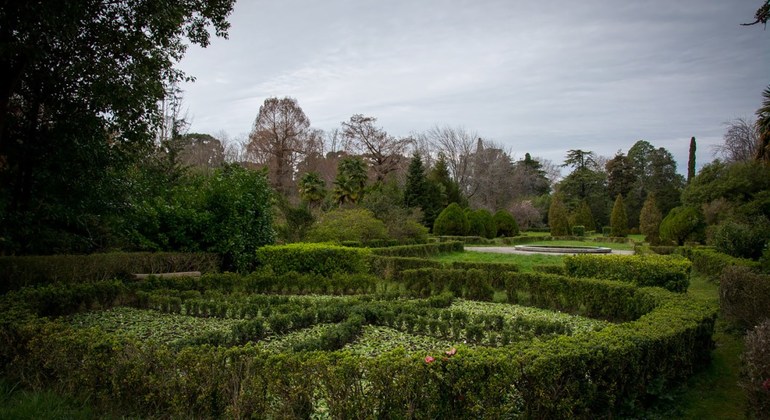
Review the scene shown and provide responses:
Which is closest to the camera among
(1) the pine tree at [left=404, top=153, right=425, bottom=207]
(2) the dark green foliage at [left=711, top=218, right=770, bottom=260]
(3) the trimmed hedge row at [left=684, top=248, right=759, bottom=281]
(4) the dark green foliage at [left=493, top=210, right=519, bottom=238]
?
(3) the trimmed hedge row at [left=684, top=248, right=759, bottom=281]

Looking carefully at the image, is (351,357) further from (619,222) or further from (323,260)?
(619,222)

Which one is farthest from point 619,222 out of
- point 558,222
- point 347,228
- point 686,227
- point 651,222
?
point 347,228

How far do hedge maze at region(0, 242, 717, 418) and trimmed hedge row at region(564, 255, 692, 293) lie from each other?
91 cm

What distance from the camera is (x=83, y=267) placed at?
1000 centimetres

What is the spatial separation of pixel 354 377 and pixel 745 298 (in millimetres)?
6787

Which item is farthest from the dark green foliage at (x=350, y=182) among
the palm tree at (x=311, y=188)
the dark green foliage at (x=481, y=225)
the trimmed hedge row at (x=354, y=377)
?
the trimmed hedge row at (x=354, y=377)

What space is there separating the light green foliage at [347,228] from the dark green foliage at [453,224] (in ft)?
29.6

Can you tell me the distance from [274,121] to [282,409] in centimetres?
3938

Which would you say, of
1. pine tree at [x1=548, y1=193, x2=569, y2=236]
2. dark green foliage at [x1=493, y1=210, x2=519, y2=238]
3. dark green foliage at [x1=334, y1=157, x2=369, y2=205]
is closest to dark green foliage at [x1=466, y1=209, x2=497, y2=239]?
dark green foliage at [x1=493, y1=210, x2=519, y2=238]

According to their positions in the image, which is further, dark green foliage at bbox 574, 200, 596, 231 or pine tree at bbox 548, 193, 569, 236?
dark green foliage at bbox 574, 200, 596, 231

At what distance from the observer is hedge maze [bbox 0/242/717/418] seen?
3818 mm

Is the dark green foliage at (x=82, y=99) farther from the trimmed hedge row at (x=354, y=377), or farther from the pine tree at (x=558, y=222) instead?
the pine tree at (x=558, y=222)

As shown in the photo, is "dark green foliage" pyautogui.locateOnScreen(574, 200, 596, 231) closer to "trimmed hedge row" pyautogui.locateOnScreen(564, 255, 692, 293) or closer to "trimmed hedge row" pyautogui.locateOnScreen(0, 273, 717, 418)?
"trimmed hedge row" pyautogui.locateOnScreen(564, 255, 692, 293)

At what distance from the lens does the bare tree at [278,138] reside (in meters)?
40.9
